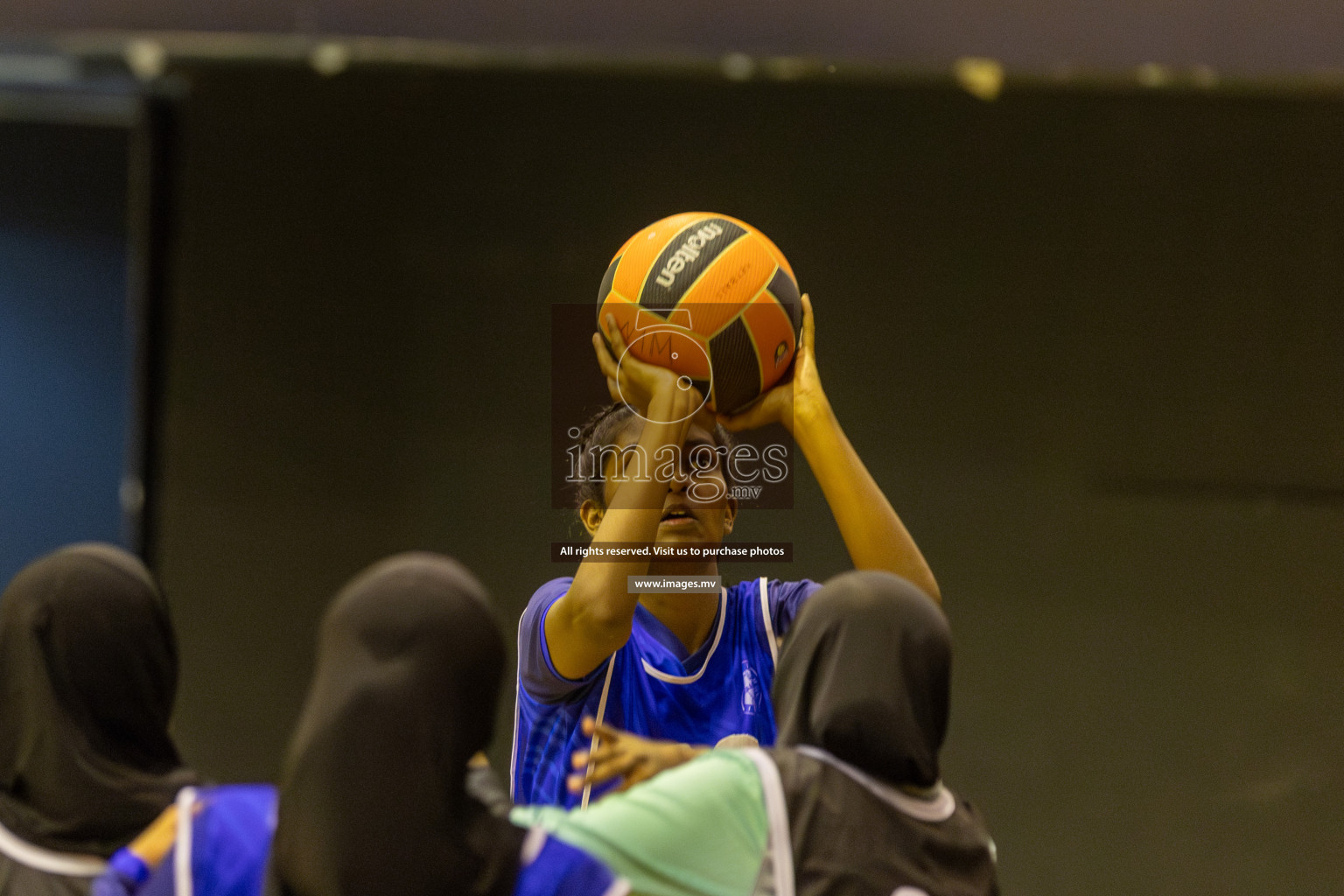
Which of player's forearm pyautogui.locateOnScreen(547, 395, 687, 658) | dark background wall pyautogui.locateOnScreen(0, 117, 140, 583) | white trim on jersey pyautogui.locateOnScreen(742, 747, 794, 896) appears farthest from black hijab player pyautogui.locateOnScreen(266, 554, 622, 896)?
dark background wall pyautogui.locateOnScreen(0, 117, 140, 583)

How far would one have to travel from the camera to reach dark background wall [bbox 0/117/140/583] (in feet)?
11.4

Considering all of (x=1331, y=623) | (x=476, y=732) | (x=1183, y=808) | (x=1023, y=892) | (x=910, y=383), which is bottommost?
(x=1023, y=892)

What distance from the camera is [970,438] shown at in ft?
10.9

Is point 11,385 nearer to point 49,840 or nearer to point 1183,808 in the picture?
point 49,840

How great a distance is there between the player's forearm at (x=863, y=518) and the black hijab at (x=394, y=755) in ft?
2.49

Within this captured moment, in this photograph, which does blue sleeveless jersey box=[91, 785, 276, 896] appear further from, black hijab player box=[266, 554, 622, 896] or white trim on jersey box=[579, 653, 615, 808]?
white trim on jersey box=[579, 653, 615, 808]

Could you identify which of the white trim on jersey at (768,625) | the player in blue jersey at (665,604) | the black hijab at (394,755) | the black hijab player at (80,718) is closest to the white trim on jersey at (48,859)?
the black hijab player at (80,718)

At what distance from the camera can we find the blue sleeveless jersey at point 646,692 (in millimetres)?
1634

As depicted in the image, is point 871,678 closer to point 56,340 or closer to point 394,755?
point 394,755

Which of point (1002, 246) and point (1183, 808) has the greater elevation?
point (1002, 246)

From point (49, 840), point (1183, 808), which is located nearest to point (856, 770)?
point (49, 840)

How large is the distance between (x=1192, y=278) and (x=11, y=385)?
11.3 ft

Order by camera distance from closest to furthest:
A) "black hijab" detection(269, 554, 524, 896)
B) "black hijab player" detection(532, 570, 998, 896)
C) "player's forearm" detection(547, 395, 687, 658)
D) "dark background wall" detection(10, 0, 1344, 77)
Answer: "black hijab" detection(269, 554, 524, 896) → "black hijab player" detection(532, 570, 998, 896) → "player's forearm" detection(547, 395, 687, 658) → "dark background wall" detection(10, 0, 1344, 77)

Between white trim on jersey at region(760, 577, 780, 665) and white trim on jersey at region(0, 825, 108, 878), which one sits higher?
white trim on jersey at region(760, 577, 780, 665)
